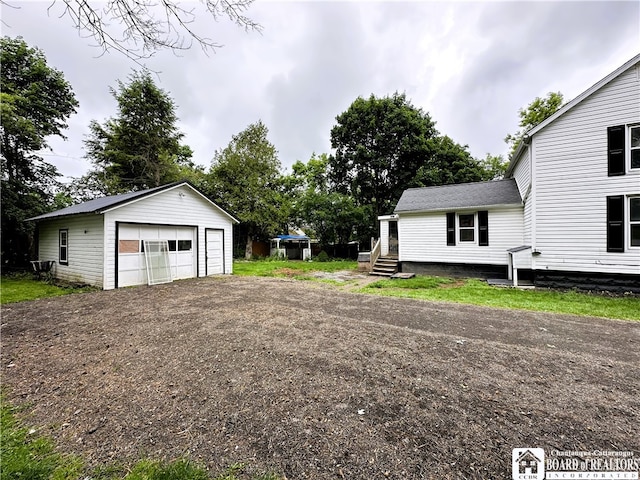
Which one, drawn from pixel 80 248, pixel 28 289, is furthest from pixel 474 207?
pixel 28 289

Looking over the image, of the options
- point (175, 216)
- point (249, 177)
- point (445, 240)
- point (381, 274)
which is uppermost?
Answer: point (249, 177)

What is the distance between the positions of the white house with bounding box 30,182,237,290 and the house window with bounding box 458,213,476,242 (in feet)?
36.8

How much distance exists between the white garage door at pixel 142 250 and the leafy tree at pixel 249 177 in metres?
8.91

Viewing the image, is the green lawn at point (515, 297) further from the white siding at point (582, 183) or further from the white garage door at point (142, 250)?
the white garage door at point (142, 250)

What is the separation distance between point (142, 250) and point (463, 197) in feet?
45.8

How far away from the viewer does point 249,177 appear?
20484 millimetres

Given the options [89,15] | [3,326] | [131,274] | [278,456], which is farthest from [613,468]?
[131,274]

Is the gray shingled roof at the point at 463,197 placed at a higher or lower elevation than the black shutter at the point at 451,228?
higher

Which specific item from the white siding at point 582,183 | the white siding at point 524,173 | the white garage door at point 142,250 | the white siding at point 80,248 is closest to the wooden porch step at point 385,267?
the white siding at point 582,183

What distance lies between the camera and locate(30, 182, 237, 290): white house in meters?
9.02

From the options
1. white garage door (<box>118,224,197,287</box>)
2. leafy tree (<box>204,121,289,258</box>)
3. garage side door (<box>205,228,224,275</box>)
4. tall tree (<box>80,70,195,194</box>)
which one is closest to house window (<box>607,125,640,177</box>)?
garage side door (<box>205,228,224,275</box>)

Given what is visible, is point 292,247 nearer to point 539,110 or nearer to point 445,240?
point 445,240

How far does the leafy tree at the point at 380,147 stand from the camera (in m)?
21.3

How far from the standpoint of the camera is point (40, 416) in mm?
2342
